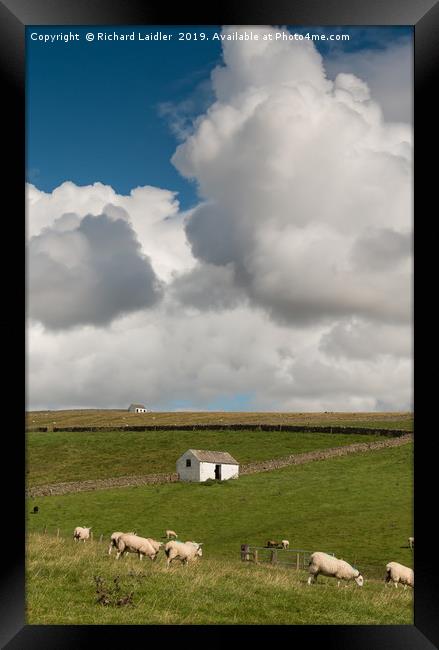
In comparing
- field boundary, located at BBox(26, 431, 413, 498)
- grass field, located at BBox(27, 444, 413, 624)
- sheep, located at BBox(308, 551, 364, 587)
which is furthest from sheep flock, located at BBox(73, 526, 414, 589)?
field boundary, located at BBox(26, 431, 413, 498)

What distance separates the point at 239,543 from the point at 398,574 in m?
12.2

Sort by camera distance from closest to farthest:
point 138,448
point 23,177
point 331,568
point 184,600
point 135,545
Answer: point 23,177
point 184,600
point 331,568
point 135,545
point 138,448

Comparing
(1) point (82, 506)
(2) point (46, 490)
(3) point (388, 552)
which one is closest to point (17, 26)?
(3) point (388, 552)

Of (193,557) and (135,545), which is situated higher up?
(135,545)

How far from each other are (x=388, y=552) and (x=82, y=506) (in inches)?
747

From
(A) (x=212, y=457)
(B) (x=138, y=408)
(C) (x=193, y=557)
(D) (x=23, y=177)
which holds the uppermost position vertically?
(D) (x=23, y=177)

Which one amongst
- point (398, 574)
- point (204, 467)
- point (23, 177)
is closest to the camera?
point (23, 177)

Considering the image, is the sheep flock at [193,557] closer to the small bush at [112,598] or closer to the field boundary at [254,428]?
the small bush at [112,598]

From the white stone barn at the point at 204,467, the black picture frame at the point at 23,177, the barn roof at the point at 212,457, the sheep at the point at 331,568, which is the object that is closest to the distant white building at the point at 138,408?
the barn roof at the point at 212,457

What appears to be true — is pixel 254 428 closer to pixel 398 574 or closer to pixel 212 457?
pixel 212 457

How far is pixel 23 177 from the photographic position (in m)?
4.46

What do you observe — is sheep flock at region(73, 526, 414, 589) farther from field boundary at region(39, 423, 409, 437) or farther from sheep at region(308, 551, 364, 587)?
field boundary at region(39, 423, 409, 437)

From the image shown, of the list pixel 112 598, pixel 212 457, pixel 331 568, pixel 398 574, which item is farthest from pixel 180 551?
pixel 212 457

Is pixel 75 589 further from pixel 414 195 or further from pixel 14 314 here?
pixel 414 195
